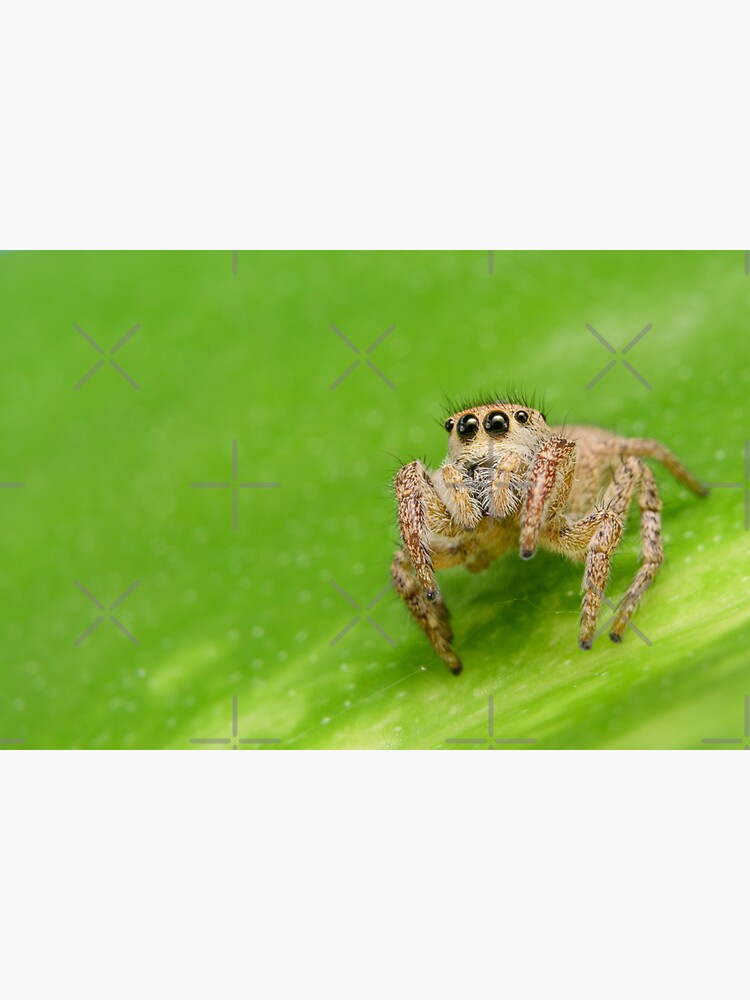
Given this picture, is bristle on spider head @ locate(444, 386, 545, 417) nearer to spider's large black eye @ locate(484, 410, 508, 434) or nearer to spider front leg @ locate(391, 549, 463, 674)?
spider's large black eye @ locate(484, 410, 508, 434)

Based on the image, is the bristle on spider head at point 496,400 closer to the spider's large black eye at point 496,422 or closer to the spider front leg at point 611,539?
the spider's large black eye at point 496,422

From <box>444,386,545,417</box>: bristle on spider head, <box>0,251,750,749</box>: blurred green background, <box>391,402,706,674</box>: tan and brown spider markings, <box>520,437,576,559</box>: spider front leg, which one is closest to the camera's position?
<box>520,437,576,559</box>: spider front leg

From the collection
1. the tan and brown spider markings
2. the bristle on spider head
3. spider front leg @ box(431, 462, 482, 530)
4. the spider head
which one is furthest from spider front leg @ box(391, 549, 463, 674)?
the bristle on spider head

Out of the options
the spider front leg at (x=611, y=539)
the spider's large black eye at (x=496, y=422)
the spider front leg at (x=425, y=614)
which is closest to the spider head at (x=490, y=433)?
the spider's large black eye at (x=496, y=422)

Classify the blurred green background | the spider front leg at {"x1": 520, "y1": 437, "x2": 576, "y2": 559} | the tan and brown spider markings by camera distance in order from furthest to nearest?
the blurred green background → the tan and brown spider markings → the spider front leg at {"x1": 520, "y1": 437, "x2": 576, "y2": 559}

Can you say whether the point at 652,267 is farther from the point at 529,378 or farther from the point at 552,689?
the point at 552,689

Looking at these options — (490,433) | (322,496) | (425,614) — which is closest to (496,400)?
(490,433)

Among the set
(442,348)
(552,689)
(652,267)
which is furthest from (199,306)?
(552,689)

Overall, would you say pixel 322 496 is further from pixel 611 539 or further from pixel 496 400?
pixel 611 539
